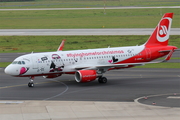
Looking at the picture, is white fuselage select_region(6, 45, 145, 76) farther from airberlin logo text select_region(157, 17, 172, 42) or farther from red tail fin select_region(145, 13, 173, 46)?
airberlin logo text select_region(157, 17, 172, 42)

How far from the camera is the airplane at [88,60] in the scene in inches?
1638

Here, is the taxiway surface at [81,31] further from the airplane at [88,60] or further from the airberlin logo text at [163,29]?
the airplane at [88,60]

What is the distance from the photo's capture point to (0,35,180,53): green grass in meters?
75.4

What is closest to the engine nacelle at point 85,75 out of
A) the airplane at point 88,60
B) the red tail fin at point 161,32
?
the airplane at point 88,60

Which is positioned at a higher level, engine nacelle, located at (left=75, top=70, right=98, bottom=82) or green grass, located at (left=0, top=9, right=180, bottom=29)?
green grass, located at (left=0, top=9, right=180, bottom=29)

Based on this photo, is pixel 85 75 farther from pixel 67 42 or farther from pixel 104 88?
pixel 67 42

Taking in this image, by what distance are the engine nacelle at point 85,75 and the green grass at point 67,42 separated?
3083 centimetres

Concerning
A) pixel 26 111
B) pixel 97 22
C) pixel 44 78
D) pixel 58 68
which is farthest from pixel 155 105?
pixel 97 22

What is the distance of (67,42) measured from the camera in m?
82.0

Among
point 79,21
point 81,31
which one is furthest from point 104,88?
point 79,21

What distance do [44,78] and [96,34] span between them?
152 feet

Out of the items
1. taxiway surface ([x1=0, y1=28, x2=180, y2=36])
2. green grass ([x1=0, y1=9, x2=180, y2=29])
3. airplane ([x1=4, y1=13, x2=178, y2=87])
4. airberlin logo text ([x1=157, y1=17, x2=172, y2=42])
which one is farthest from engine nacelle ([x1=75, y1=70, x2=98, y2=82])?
green grass ([x1=0, y1=9, x2=180, y2=29])

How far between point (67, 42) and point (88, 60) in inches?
1477

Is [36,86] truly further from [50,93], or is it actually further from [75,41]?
[75,41]
